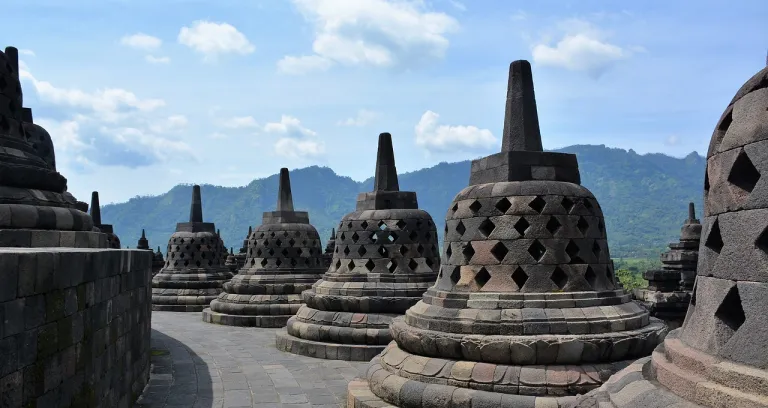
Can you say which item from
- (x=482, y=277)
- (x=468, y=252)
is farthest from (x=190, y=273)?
(x=482, y=277)

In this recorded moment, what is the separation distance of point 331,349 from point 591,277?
5996 mm

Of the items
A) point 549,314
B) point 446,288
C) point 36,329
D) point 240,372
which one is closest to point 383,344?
point 240,372

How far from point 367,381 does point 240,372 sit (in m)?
3.95

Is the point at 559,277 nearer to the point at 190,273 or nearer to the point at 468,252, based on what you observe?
the point at 468,252

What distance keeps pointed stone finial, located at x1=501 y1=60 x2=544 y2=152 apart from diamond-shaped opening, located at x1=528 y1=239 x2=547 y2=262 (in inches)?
45.3

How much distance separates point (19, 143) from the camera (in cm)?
782

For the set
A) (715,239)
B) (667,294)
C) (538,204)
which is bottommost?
(667,294)

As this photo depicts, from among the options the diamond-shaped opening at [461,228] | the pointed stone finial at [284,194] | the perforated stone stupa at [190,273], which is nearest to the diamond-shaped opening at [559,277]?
the diamond-shaped opening at [461,228]

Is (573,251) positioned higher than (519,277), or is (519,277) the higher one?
(573,251)

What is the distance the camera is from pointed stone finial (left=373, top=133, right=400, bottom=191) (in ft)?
41.8

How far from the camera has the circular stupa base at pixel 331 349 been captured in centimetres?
1115

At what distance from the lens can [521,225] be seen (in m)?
6.55

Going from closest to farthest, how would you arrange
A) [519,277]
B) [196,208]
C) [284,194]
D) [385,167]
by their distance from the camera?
1. [519,277]
2. [385,167]
3. [284,194]
4. [196,208]

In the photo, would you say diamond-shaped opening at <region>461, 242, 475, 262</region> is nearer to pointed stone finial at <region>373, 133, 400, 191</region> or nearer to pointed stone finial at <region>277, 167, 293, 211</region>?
pointed stone finial at <region>373, 133, 400, 191</region>
